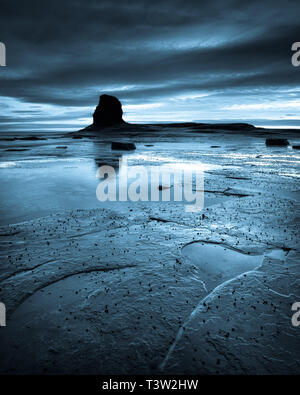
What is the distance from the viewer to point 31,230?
6844 millimetres

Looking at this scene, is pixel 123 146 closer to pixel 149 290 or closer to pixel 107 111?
pixel 149 290

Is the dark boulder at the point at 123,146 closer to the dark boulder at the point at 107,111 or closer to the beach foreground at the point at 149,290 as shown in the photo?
the beach foreground at the point at 149,290

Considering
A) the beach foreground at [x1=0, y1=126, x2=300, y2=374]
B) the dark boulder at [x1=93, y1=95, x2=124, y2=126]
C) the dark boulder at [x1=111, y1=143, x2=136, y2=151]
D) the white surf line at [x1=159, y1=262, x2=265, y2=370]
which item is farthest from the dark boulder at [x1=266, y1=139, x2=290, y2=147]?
the dark boulder at [x1=93, y1=95, x2=124, y2=126]

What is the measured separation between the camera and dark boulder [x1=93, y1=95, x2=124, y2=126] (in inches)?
5472

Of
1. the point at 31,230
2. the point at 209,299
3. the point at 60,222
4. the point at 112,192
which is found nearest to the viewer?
the point at 209,299

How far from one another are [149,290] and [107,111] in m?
145

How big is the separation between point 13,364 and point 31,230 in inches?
168

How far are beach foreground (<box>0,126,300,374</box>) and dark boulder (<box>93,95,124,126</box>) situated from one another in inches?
5457

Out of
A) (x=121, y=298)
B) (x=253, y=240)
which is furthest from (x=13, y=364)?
(x=253, y=240)

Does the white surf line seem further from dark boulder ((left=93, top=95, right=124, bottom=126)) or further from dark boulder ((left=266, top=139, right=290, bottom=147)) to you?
dark boulder ((left=93, top=95, right=124, bottom=126))

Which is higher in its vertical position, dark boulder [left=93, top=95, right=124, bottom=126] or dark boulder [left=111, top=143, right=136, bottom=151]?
dark boulder [left=93, top=95, right=124, bottom=126]
